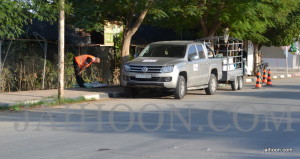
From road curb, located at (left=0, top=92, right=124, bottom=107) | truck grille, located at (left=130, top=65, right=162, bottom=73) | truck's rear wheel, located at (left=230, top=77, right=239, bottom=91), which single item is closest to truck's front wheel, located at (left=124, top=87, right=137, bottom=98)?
road curb, located at (left=0, top=92, right=124, bottom=107)

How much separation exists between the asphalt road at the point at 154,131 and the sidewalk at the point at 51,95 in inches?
40.1

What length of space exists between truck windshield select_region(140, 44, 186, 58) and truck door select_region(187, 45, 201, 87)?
301 mm

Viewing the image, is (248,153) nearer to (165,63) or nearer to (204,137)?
(204,137)

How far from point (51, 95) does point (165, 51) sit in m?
4.16

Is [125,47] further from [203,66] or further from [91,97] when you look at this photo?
[91,97]

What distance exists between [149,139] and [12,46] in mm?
11581

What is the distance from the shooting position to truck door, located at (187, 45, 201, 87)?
17.6 metres

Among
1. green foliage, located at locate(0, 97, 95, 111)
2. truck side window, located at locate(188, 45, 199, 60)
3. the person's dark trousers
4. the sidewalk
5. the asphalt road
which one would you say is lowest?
the asphalt road

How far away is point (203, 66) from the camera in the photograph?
1852 centimetres

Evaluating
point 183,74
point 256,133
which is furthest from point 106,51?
point 256,133

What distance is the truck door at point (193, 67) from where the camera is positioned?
17.6m

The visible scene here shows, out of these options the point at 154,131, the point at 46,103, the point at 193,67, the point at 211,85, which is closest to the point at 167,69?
the point at 193,67

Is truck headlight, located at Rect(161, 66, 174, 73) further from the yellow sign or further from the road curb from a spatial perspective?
the yellow sign

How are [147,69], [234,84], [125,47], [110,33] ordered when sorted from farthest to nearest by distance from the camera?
→ [110,33] → [234,84] → [125,47] → [147,69]
